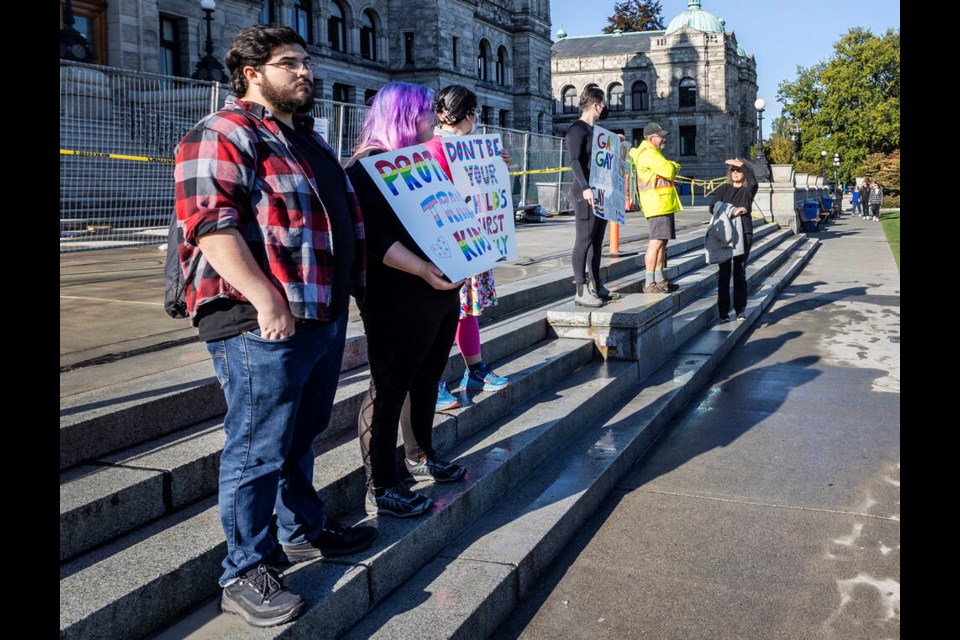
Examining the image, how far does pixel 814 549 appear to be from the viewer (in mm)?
4168

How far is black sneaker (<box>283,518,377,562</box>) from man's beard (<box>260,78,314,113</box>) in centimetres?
151

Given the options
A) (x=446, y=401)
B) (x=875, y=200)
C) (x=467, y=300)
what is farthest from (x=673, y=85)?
(x=446, y=401)

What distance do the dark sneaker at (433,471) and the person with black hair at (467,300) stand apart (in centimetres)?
76

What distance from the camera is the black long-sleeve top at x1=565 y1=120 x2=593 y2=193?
Result: 7289 millimetres

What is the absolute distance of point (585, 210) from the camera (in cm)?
722

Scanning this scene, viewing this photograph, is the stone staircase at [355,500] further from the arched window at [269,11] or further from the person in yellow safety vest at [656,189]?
the arched window at [269,11]

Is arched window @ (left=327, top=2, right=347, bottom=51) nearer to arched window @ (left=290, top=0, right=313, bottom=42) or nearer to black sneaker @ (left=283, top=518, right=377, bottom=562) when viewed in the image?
arched window @ (left=290, top=0, right=313, bottom=42)

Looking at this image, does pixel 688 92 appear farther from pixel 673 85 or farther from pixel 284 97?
pixel 284 97

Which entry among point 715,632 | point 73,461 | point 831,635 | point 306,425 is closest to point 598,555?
point 715,632

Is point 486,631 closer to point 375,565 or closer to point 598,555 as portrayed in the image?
point 375,565

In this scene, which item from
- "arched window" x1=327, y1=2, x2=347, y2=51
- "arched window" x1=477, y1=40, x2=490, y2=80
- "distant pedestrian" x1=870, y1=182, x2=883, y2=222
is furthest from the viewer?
"arched window" x1=477, y1=40, x2=490, y2=80

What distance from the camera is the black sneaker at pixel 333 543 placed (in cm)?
320

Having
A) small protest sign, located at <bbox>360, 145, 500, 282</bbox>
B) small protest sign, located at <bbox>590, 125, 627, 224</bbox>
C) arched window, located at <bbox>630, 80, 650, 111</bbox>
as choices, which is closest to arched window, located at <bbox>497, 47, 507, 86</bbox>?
arched window, located at <bbox>630, 80, 650, 111</bbox>

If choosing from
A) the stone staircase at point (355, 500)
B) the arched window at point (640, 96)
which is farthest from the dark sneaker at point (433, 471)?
the arched window at point (640, 96)
